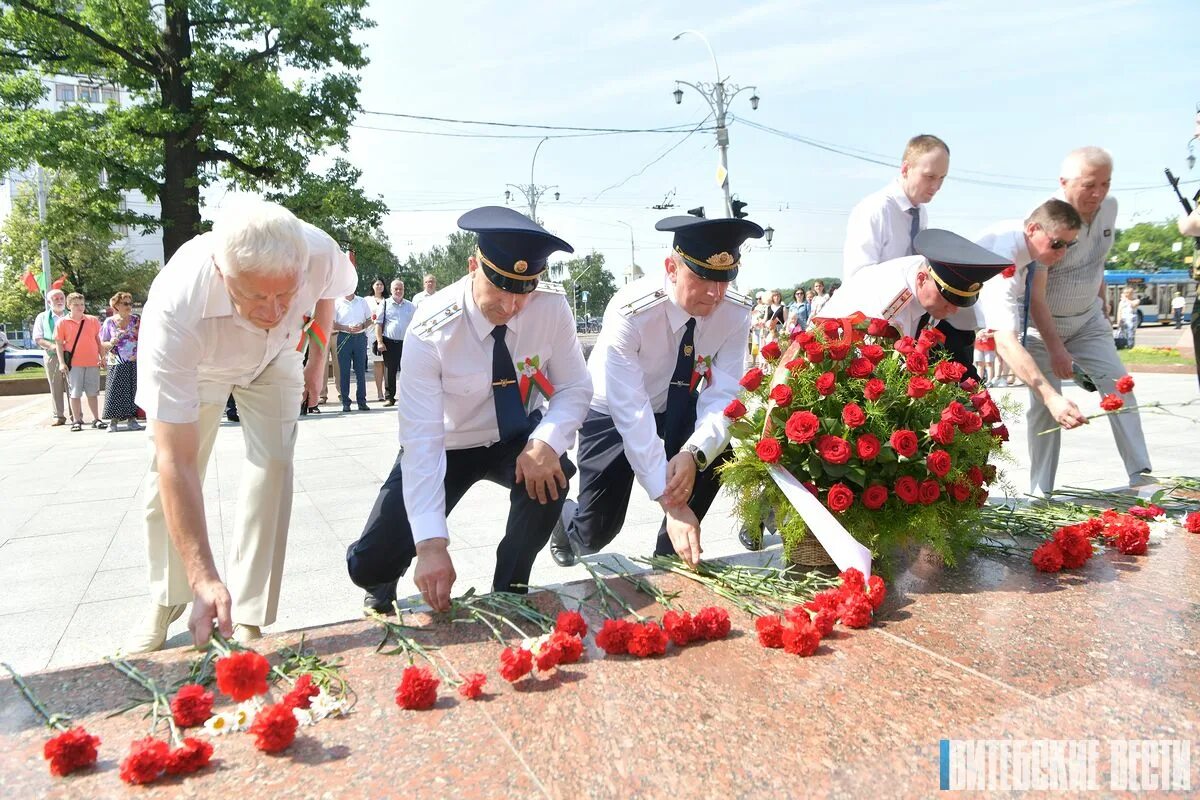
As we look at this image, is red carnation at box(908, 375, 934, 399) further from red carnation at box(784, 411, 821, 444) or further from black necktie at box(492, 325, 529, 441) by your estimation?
Answer: black necktie at box(492, 325, 529, 441)

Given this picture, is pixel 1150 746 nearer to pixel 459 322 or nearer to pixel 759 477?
pixel 759 477

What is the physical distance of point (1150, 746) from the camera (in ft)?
5.74

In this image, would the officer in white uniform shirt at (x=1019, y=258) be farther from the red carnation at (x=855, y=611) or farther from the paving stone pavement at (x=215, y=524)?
the red carnation at (x=855, y=611)

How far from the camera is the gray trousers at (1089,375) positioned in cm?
471

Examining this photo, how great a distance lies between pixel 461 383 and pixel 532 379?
288 millimetres

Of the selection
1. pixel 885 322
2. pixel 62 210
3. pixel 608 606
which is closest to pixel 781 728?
pixel 608 606

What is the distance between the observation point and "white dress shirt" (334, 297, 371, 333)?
11.6 metres

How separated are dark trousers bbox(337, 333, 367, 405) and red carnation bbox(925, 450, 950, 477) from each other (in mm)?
10432

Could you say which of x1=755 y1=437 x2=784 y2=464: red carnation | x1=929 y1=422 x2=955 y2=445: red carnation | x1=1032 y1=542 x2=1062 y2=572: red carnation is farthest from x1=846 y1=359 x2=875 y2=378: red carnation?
x1=1032 y1=542 x2=1062 y2=572: red carnation

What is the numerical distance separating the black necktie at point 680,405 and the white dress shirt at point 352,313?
869 cm

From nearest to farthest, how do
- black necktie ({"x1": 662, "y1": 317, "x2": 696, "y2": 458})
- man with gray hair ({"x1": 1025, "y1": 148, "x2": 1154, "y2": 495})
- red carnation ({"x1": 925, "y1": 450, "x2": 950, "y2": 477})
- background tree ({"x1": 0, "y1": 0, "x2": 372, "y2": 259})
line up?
red carnation ({"x1": 925, "y1": 450, "x2": 950, "y2": 477}) < black necktie ({"x1": 662, "y1": 317, "x2": 696, "y2": 458}) < man with gray hair ({"x1": 1025, "y1": 148, "x2": 1154, "y2": 495}) < background tree ({"x1": 0, "y1": 0, "x2": 372, "y2": 259})

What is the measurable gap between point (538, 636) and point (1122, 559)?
Answer: 220 centimetres

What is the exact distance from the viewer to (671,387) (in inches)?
150

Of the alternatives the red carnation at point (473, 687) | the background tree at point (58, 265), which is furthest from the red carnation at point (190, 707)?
the background tree at point (58, 265)
